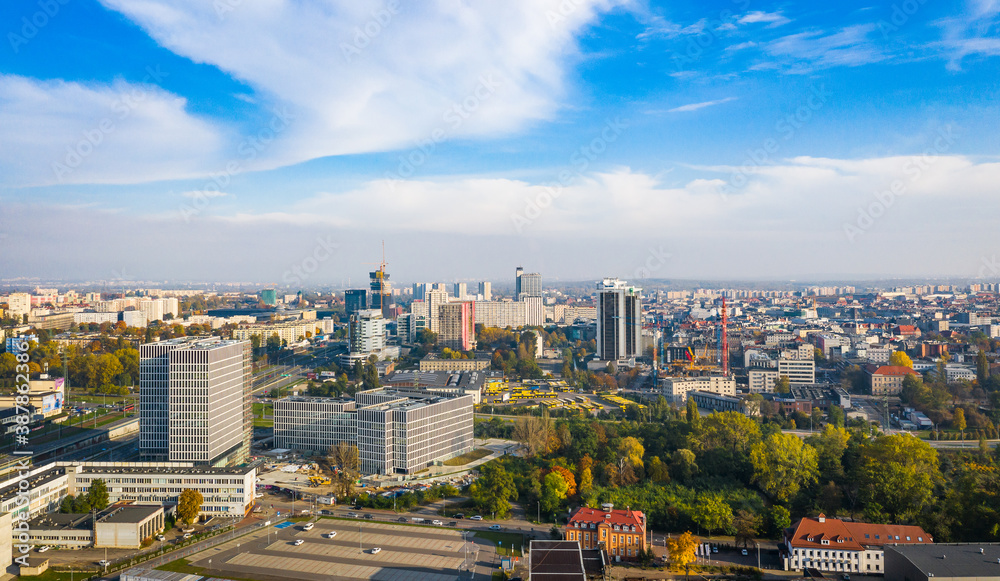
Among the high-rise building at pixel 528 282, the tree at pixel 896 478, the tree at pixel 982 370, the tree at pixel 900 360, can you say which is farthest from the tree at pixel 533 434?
the high-rise building at pixel 528 282

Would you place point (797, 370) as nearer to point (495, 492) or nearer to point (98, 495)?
point (495, 492)

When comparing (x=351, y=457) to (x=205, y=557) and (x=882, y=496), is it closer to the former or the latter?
(x=205, y=557)

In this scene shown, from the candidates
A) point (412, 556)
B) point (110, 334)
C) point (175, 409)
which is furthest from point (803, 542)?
point (110, 334)

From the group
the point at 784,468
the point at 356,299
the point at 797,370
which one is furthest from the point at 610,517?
the point at 356,299

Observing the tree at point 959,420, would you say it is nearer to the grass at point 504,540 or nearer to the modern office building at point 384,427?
the modern office building at point 384,427

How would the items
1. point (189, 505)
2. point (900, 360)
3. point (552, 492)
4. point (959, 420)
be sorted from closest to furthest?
1. point (189, 505)
2. point (552, 492)
3. point (959, 420)
4. point (900, 360)

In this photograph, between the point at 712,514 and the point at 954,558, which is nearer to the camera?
the point at 954,558

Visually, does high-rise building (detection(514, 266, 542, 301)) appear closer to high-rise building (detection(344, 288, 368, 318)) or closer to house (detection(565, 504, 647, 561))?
high-rise building (detection(344, 288, 368, 318))
